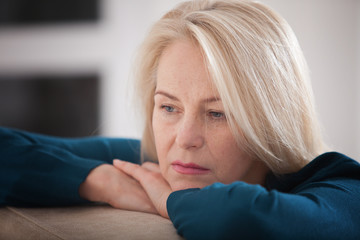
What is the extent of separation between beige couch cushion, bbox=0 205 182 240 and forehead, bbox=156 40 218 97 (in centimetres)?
35

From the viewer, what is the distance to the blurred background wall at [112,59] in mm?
4246

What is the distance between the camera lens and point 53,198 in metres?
1.23

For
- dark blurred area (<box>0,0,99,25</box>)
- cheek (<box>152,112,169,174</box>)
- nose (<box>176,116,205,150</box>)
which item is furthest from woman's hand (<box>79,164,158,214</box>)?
dark blurred area (<box>0,0,99,25</box>)

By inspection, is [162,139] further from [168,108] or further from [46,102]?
[46,102]

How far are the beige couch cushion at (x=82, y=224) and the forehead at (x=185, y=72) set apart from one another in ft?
1.15

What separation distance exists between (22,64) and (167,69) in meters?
3.56

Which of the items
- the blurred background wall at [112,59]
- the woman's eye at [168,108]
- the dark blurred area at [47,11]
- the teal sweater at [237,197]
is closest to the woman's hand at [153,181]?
the teal sweater at [237,197]

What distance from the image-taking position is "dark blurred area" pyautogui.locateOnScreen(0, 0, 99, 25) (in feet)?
14.1

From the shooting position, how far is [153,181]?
124 centimetres

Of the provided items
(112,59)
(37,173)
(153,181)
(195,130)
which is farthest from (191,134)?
(112,59)

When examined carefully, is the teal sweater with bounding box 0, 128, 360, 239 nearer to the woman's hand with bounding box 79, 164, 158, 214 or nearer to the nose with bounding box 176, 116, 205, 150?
the woman's hand with bounding box 79, 164, 158, 214

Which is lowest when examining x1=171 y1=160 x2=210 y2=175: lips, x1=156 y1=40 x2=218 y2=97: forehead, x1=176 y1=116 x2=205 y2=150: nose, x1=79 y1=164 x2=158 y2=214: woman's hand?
x1=79 y1=164 x2=158 y2=214: woman's hand

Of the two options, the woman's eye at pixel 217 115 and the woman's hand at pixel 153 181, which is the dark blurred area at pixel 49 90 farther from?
the woman's eye at pixel 217 115

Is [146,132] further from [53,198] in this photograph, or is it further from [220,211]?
[220,211]
